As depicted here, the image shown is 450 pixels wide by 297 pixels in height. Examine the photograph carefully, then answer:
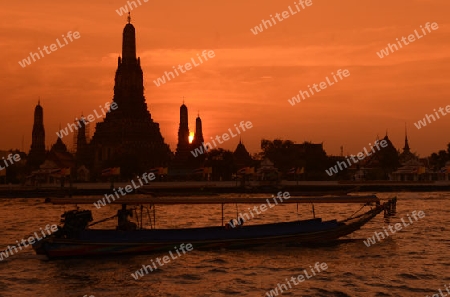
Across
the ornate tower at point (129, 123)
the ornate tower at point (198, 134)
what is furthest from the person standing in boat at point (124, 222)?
the ornate tower at point (198, 134)

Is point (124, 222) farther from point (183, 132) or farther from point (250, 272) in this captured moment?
point (183, 132)

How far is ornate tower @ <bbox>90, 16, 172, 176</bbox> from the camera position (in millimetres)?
133250

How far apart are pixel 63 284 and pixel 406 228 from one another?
26830mm

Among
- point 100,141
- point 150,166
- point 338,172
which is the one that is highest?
point 100,141

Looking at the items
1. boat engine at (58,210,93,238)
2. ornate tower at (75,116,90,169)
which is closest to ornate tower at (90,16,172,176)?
ornate tower at (75,116,90,169)

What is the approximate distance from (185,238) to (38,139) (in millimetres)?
125376

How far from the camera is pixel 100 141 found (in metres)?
138

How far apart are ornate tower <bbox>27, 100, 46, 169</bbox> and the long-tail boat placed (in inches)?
4500

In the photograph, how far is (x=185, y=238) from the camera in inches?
1244

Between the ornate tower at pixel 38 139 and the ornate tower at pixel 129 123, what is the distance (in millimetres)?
14540

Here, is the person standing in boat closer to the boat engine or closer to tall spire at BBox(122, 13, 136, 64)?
the boat engine

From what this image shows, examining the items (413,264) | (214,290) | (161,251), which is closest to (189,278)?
(214,290)

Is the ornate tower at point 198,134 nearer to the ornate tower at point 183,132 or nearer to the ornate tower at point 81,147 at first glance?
the ornate tower at point 183,132

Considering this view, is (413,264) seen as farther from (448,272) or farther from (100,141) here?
(100,141)
